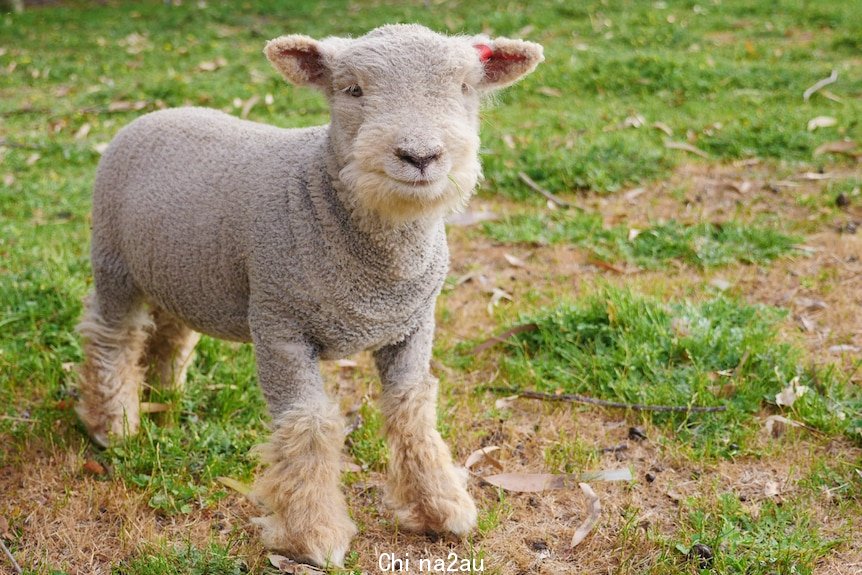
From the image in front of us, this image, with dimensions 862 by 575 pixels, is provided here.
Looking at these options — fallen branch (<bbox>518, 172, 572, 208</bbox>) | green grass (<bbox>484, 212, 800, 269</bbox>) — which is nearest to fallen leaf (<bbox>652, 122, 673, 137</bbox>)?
fallen branch (<bbox>518, 172, 572, 208</bbox>)

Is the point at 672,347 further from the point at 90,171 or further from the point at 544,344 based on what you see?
the point at 90,171

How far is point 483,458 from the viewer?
11.5ft

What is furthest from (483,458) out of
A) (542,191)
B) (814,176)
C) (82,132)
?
(82,132)

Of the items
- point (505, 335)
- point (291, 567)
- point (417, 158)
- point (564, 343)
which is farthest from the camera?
point (505, 335)

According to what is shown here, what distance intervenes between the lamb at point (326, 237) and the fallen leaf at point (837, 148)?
160 inches

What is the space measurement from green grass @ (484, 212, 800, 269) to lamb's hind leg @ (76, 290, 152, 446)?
250cm

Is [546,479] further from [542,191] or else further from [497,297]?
[542,191]

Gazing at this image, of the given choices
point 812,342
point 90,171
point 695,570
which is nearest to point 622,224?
point 812,342

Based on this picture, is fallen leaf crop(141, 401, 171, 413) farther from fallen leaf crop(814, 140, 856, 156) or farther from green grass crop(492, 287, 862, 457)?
fallen leaf crop(814, 140, 856, 156)

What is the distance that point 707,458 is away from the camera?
335cm

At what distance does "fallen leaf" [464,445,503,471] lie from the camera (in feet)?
11.4

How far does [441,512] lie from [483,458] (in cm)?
54

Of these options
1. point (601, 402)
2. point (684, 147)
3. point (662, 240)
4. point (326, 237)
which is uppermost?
point (326, 237)

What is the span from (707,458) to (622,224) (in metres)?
2.29
